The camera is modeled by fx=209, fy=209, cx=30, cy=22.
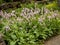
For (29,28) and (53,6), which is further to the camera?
(53,6)

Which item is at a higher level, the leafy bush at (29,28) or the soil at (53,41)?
the leafy bush at (29,28)

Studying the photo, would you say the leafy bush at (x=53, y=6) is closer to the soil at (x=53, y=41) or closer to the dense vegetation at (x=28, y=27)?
the dense vegetation at (x=28, y=27)

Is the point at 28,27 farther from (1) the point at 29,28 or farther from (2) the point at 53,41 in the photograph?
(2) the point at 53,41

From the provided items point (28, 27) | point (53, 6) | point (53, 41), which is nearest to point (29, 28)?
point (28, 27)

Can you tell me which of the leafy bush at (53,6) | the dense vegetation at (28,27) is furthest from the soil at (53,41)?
the leafy bush at (53,6)

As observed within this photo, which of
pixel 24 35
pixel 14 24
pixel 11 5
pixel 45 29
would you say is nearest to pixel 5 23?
pixel 14 24

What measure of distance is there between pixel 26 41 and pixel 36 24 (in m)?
0.94

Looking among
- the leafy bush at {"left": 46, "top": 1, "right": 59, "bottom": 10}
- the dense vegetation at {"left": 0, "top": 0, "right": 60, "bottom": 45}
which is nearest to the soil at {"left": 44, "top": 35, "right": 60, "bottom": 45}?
the dense vegetation at {"left": 0, "top": 0, "right": 60, "bottom": 45}

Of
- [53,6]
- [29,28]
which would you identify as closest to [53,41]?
[29,28]

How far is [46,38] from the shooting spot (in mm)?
7559

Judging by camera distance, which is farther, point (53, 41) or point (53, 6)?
point (53, 6)

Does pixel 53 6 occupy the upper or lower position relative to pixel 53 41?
upper

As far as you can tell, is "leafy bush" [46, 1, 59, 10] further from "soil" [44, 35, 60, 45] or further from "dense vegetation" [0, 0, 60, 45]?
"soil" [44, 35, 60, 45]

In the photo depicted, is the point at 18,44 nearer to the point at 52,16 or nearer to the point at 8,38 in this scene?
the point at 8,38
